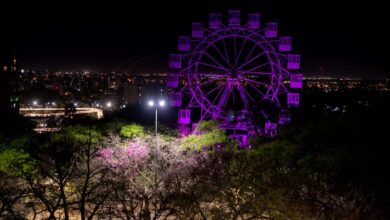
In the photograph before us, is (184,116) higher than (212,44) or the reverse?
the reverse

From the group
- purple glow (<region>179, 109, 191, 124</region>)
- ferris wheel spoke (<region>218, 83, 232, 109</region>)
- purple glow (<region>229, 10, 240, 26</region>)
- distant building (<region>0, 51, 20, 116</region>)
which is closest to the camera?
purple glow (<region>179, 109, 191, 124</region>)

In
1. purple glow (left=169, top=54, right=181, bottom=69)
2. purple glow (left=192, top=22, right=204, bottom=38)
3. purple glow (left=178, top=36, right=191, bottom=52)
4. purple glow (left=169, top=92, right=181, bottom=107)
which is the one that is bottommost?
purple glow (left=169, top=92, right=181, bottom=107)

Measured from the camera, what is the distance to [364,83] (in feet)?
278

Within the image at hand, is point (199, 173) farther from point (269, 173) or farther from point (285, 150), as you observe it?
point (285, 150)

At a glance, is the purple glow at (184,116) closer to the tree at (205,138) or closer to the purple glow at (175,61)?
the tree at (205,138)

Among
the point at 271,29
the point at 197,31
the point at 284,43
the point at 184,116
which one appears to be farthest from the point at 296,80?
the point at 184,116

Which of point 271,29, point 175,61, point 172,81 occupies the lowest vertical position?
point 172,81

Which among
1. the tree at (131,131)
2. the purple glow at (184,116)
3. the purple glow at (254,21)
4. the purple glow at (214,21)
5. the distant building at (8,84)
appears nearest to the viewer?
the tree at (131,131)

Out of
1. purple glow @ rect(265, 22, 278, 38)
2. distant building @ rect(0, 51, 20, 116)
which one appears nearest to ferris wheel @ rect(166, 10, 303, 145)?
purple glow @ rect(265, 22, 278, 38)

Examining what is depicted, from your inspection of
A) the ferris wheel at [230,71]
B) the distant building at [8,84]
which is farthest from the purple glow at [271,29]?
the distant building at [8,84]

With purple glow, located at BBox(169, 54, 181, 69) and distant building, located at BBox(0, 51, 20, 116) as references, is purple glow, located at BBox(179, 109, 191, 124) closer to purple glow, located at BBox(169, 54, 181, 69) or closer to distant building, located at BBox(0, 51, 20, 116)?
purple glow, located at BBox(169, 54, 181, 69)

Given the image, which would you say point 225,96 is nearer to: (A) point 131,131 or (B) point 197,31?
(B) point 197,31

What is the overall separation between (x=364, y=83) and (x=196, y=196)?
262 ft

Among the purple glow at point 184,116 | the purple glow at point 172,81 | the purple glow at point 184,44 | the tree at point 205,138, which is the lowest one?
the tree at point 205,138
